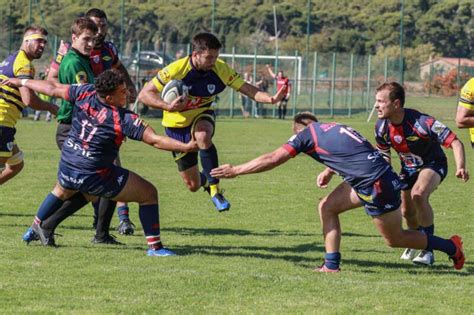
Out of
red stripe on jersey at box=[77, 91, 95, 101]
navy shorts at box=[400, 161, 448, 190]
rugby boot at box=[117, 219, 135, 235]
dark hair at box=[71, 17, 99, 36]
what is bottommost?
rugby boot at box=[117, 219, 135, 235]

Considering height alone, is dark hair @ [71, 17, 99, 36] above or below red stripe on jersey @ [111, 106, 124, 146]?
above

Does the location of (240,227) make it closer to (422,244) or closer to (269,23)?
(422,244)

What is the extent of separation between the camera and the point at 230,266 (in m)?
8.89

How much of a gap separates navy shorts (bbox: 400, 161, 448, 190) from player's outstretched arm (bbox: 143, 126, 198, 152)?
2445mm

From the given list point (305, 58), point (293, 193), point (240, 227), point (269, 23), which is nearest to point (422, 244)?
point (240, 227)

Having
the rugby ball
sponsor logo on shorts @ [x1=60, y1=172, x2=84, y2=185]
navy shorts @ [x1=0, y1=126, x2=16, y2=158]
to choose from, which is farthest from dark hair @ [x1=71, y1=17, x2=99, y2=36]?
sponsor logo on shorts @ [x1=60, y1=172, x2=84, y2=185]

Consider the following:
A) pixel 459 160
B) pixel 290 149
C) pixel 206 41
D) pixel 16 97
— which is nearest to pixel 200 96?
pixel 206 41

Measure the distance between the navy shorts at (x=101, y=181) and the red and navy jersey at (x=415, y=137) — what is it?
8.10 ft

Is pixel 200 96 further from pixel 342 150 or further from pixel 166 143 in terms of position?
pixel 342 150

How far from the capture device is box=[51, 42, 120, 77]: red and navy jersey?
1099cm

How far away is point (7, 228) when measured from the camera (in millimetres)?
11219

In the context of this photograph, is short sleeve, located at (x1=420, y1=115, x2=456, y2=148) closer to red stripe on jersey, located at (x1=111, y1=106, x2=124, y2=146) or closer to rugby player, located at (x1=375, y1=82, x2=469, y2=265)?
rugby player, located at (x1=375, y1=82, x2=469, y2=265)

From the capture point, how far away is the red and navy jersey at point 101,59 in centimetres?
1099

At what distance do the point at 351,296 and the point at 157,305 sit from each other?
1.52 metres
